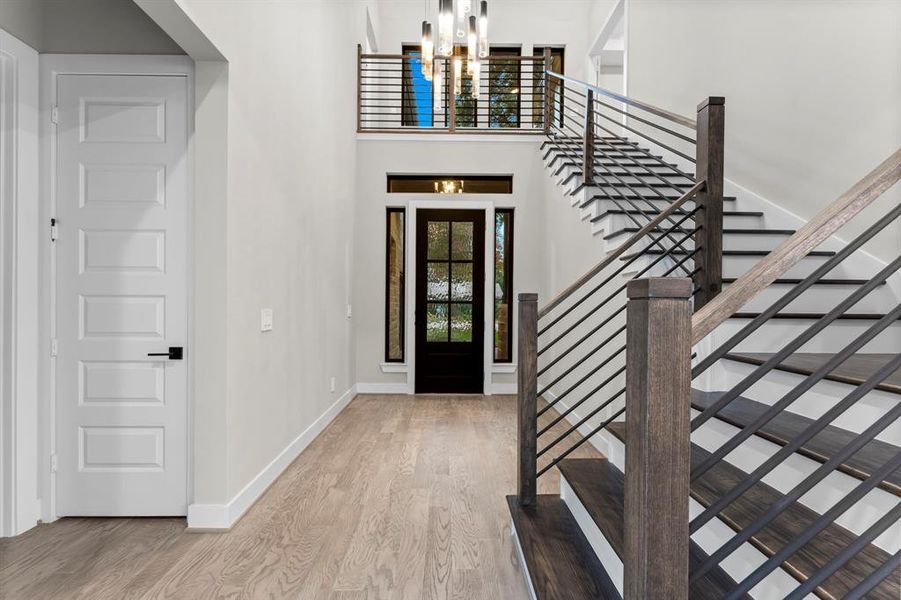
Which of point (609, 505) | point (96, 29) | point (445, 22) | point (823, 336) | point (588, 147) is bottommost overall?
point (609, 505)

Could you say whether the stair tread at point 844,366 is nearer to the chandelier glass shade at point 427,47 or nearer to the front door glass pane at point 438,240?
the chandelier glass shade at point 427,47

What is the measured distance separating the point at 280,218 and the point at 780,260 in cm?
292

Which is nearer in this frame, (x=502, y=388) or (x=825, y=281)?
(x=825, y=281)

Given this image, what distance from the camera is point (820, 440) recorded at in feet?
5.32

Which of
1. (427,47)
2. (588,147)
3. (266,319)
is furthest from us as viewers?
(427,47)

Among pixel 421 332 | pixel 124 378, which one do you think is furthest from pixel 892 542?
pixel 421 332

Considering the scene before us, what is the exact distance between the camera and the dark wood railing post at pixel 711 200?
2561 millimetres

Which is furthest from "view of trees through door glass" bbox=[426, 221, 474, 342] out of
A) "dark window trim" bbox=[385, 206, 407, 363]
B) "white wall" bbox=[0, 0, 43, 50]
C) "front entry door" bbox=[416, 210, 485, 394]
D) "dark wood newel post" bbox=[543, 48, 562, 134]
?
"white wall" bbox=[0, 0, 43, 50]

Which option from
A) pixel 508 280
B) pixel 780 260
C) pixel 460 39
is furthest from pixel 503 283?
pixel 780 260

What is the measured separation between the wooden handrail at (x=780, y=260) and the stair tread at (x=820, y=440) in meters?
0.52

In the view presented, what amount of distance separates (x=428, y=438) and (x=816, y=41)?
385cm

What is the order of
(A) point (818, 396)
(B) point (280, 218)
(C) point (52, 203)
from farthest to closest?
(B) point (280, 218) < (C) point (52, 203) < (A) point (818, 396)

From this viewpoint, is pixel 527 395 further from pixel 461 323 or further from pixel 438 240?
pixel 438 240

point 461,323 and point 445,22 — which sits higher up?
point 445,22
